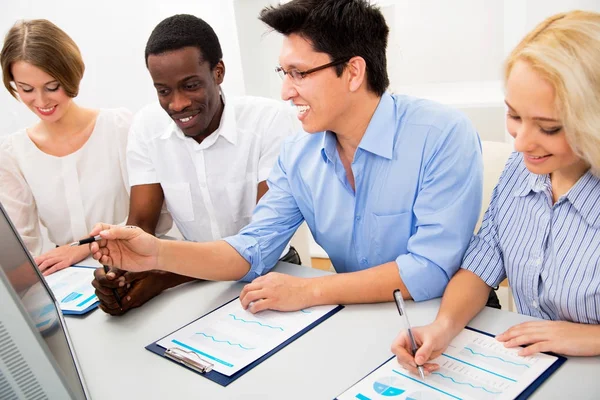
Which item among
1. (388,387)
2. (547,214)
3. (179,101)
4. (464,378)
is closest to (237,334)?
(388,387)

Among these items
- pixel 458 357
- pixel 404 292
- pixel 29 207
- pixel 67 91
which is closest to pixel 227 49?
pixel 67 91

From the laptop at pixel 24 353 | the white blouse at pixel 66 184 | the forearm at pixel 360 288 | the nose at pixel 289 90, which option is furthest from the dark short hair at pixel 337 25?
the white blouse at pixel 66 184

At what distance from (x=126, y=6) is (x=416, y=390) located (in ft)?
9.74

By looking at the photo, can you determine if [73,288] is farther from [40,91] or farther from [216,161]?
[40,91]

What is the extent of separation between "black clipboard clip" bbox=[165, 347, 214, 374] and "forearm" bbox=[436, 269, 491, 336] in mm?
462

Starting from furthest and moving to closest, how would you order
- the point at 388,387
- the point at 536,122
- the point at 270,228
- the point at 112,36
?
the point at 112,36, the point at 270,228, the point at 536,122, the point at 388,387

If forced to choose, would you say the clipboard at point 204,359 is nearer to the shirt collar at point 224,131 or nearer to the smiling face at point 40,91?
the shirt collar at point 224,131

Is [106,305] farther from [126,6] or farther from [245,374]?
[126,6]

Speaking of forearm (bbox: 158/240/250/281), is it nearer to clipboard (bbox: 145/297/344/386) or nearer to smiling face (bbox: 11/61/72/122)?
clipboard (bbox: 145/297/344/386)

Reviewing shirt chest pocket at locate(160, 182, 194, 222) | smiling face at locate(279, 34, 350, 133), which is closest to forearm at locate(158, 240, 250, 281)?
smiling face at locate(279, 34, 350, 133)

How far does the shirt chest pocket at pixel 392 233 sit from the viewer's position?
1439 mm

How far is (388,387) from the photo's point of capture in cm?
97

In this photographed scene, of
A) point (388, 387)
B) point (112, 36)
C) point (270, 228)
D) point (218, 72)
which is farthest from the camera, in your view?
point (112, 36)

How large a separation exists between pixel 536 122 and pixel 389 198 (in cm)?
44
